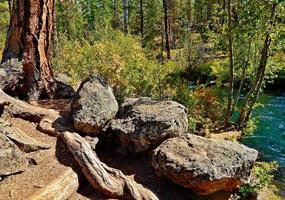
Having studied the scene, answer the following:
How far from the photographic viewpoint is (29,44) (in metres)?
8.34

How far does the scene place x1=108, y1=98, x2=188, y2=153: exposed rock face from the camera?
699 cm

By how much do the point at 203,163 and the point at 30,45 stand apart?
466cm

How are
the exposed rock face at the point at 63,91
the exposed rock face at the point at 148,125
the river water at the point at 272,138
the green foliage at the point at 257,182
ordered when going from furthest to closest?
the river water at the point at 272,138, the exposed rock face at the point at 63,91, the green foliage at the point at 257,182, the exposed rock face at the point at 148,125

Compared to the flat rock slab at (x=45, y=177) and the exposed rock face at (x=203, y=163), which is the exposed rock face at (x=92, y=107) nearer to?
the flat rock slab at (x=45, y=177)

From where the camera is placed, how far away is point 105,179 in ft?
20.1

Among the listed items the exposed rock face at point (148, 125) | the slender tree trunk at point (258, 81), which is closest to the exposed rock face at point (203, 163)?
the exposed rock face at point (148, 125)

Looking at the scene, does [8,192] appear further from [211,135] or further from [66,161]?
[211,135]

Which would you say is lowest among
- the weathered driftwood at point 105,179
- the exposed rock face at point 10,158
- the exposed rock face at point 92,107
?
the weathered driftwood at point 105,179

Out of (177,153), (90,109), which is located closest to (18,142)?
(90,109)

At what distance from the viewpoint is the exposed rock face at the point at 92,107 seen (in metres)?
7.00

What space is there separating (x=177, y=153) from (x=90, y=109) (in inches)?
72.7

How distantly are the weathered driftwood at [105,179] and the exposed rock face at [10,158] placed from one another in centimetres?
85

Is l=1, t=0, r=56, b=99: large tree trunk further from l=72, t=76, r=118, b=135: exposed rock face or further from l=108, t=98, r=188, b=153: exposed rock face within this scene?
l=108, t=98, r=188, b=153: exposed rock face

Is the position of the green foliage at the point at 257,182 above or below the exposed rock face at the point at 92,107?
below
